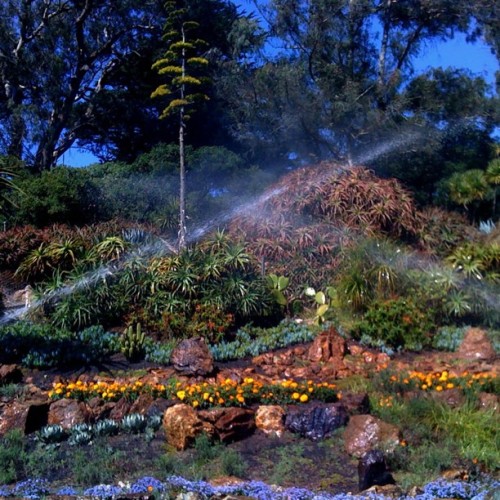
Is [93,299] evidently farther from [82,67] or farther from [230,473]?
[82,67]

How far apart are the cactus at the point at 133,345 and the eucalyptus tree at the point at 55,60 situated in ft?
34.2

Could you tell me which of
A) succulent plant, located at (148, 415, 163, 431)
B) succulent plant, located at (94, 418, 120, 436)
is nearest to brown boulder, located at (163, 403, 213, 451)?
succulent plant, located at (148, 415, 163, 431)

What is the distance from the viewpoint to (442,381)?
9.74 m

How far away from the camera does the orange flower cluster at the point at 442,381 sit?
9.48 metres

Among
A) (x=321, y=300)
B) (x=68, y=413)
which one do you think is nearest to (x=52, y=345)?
(x=68, y=413)

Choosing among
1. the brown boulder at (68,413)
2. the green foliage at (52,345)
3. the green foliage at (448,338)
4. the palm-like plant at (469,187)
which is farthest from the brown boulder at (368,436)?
the palm-like plant at (469,187)

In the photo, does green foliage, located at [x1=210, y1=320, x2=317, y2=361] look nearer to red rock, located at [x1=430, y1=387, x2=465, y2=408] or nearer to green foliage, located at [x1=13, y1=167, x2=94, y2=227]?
red rock, located at [x1=430, y1=387, x2=465, y2=408]

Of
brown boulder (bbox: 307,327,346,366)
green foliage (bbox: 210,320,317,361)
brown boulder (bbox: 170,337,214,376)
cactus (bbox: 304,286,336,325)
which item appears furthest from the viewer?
cactus (bbox: 304,286,336,325)

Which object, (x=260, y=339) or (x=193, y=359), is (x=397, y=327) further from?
(x=193, y=359)

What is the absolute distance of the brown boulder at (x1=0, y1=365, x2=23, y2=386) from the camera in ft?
34.4

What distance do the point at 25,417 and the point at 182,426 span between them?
72.2 inches

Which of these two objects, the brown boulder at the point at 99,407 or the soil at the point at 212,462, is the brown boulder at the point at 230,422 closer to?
the soil at the point at 212,462

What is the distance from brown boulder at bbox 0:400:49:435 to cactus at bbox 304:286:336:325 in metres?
5.23

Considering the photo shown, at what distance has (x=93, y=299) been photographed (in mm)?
12953
